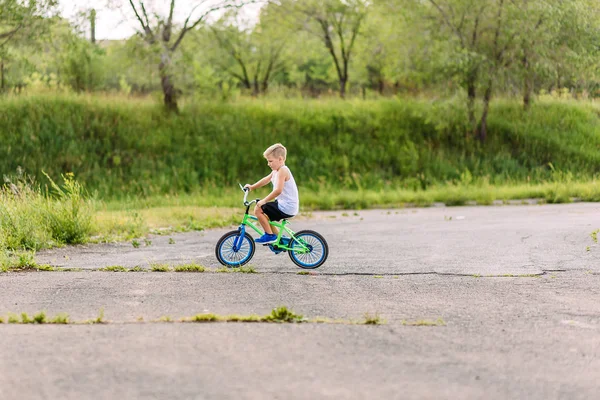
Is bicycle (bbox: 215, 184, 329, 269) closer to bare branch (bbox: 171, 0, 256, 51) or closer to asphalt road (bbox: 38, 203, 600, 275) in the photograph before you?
asphalt road (bbox: 38, 203, 600, 275)

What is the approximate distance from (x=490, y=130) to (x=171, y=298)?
23983 millimetres

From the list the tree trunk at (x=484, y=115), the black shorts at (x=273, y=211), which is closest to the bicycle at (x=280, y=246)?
the black shorts at (x=273, y=211)

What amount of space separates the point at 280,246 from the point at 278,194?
689mm

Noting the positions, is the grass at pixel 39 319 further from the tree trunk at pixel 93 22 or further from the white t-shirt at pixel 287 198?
the tree trunk at pixel 93 22

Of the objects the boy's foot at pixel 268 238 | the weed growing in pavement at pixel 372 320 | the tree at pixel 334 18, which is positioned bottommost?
the weed growing in pavement at pixel 372 320

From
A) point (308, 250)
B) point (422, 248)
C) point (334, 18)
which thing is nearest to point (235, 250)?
point (308, 250)

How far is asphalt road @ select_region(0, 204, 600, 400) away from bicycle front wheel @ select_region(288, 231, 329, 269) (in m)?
0.18

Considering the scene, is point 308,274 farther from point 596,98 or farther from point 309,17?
point 596,98

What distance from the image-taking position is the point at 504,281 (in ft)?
27.2

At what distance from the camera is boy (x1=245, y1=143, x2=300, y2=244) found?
8.62 meters

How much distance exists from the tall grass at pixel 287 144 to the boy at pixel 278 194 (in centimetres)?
1521

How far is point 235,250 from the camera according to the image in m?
9.20

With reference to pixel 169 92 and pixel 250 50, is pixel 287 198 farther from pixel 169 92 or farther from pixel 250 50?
pixel 250 50

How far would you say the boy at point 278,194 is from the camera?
28.3ft
